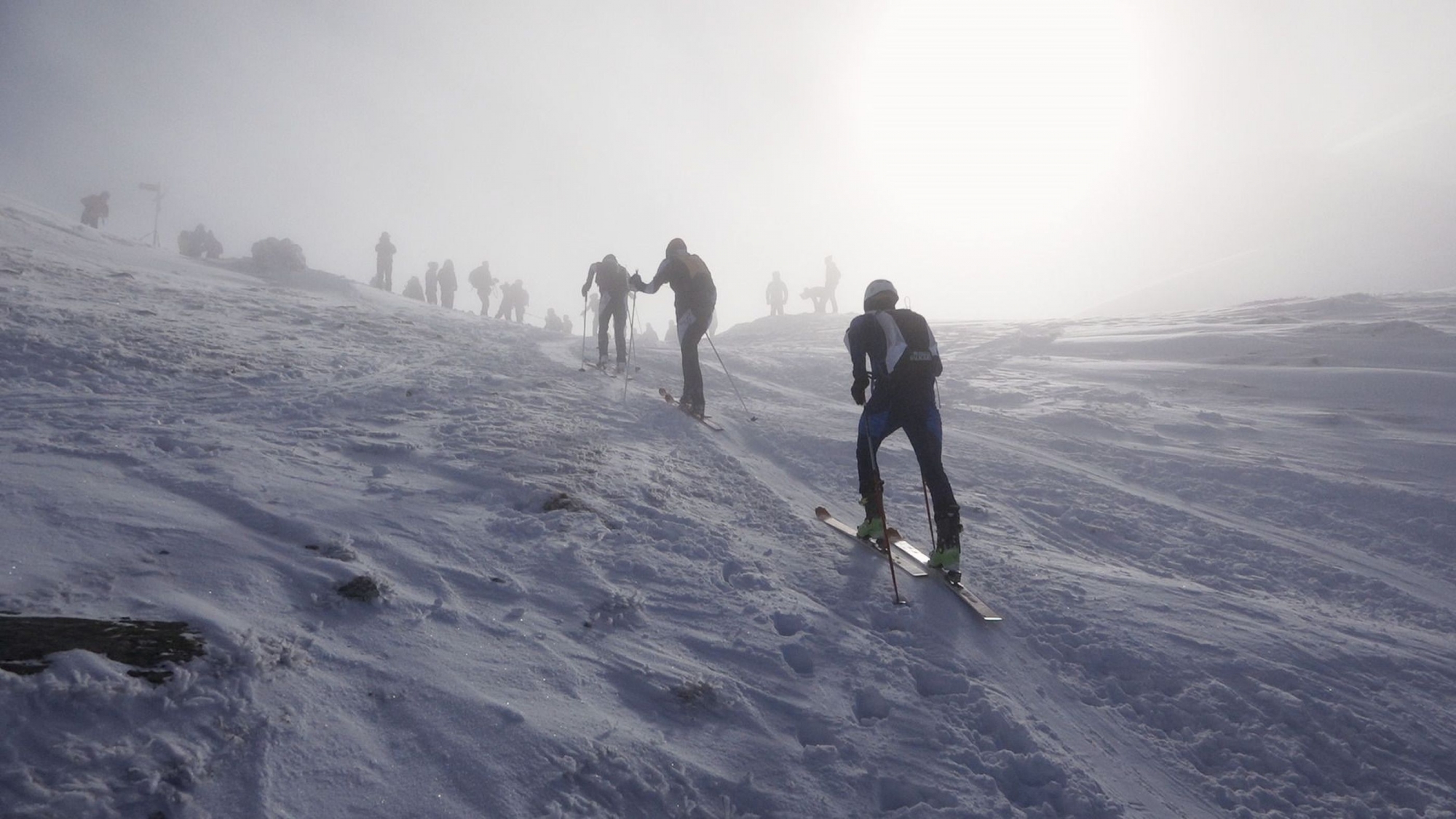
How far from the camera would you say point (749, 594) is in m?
4.42

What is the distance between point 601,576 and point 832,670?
4.98 feet

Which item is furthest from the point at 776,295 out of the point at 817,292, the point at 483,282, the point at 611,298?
the point at 611,298

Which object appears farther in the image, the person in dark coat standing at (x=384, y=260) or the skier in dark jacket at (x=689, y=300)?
the person in dark coat standing at (x=384, y=260)

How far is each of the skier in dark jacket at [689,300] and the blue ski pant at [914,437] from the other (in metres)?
4.08

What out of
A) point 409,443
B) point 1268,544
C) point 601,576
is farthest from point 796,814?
point 1268,544

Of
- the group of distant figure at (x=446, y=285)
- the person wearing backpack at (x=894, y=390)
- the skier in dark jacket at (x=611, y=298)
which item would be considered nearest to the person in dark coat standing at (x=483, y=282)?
the group of distant figure at (x=446, y=285)

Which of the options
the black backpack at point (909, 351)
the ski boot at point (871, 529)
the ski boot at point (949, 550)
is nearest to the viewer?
the ski boot at point (949, 550)

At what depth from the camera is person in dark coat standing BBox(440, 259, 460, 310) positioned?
32.1m

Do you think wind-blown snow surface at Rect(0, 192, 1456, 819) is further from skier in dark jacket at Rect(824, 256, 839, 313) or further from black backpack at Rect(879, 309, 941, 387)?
skier in dark jacket at Rect(824, 256, 839, 313)

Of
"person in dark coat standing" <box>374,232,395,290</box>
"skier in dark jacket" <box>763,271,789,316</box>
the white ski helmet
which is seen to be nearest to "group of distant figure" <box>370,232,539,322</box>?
"person in dark coat standing" <box>374,232,395,290</box>

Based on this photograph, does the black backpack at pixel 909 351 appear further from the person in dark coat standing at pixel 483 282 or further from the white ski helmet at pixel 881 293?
the person in dark coat standing at pixel 483 282

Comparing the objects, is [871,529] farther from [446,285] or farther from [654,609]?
[446,285]

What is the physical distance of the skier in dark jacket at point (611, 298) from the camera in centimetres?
1280

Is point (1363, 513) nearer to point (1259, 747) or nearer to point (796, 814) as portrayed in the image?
point (1259, 747)
